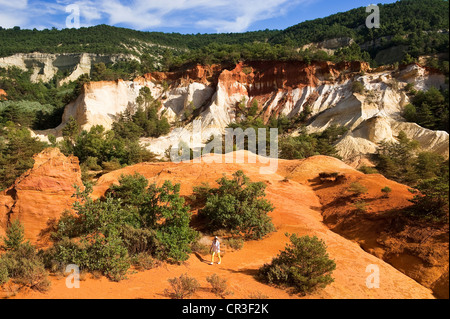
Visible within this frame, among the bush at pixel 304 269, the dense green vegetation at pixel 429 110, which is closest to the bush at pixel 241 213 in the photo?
the bush at pixel 304 269

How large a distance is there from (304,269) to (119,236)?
531cm

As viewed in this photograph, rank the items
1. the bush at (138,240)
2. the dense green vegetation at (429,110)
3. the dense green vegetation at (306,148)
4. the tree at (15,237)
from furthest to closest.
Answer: the dense green vegetation at (429,110), the dense green vegetation at (306,148), the bush at (138,240), the tree at (15,237)

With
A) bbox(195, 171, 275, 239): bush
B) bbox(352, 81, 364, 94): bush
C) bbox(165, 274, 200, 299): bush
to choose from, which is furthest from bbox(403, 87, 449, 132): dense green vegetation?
bbox(165, 274, 200, 299): bush

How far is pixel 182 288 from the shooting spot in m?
5.86

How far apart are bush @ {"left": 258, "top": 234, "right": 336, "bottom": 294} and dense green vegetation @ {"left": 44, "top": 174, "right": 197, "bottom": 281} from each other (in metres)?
2.77

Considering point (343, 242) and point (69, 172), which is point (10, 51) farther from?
point (343, 242)

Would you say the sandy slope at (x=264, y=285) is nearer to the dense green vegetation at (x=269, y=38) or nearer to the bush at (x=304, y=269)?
the bush at (x=304, y=269)

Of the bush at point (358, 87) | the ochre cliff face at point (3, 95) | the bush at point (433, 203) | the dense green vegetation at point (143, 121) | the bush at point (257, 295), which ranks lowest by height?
the bush at point (257, 295)

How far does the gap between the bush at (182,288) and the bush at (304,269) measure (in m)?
1.99

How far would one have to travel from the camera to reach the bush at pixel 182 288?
18.6 feet

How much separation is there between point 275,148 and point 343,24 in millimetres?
85126

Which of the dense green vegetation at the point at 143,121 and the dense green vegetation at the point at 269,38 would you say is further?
the dense green vegetation at the point at 269,38
